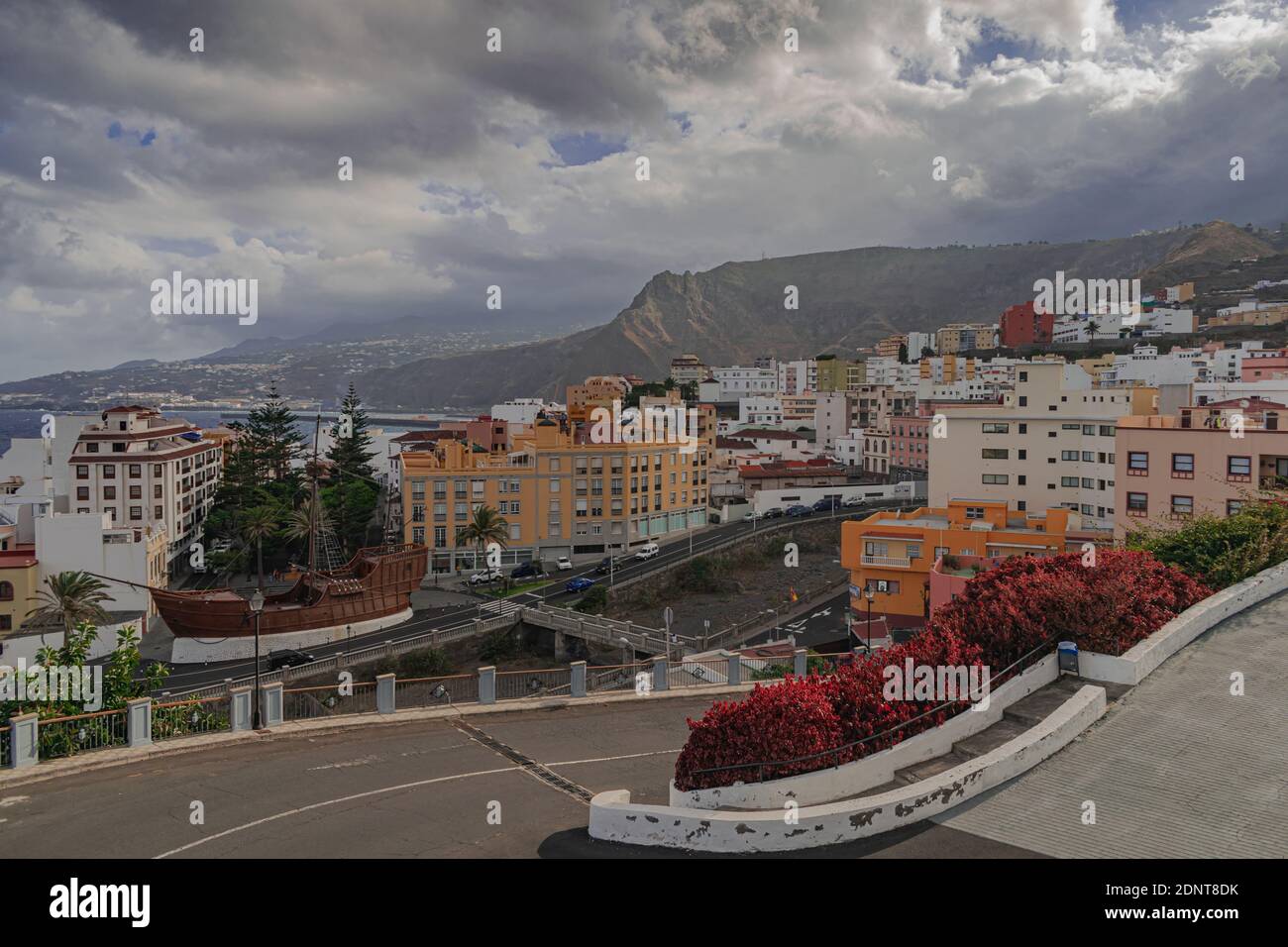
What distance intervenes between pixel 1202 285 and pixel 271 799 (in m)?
216

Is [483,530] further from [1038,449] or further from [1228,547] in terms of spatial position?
[1228,547]

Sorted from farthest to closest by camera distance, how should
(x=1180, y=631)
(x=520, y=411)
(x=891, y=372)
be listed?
1. (x=891, y=372)
2. (x=520, y=411)
3. (x=1180, y=631)

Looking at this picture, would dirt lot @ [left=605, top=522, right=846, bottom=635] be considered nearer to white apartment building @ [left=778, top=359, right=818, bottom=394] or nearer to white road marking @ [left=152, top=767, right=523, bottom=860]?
white road marking @ [left=152, top=767, right=523, bottom=860]

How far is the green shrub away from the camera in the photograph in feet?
61.3

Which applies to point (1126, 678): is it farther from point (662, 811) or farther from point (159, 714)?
point (159, 714)

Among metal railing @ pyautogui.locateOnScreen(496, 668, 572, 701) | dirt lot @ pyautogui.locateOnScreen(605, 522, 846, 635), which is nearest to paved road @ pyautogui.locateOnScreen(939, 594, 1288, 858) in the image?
metal railing @ pyautogui.locateOnScreen(496, 668, 572, 701)

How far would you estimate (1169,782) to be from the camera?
426 inches

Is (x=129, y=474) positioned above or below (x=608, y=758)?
above

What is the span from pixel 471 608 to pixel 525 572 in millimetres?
8380

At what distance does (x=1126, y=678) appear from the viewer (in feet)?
45.5

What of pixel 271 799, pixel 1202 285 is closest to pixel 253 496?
pixel 271 799

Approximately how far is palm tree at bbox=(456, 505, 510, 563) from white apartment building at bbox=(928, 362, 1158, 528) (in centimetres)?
2814

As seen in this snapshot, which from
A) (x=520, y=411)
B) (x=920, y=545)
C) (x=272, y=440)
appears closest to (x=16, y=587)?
(x=272, y=440)

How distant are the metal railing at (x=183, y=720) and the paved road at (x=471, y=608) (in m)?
23.6
